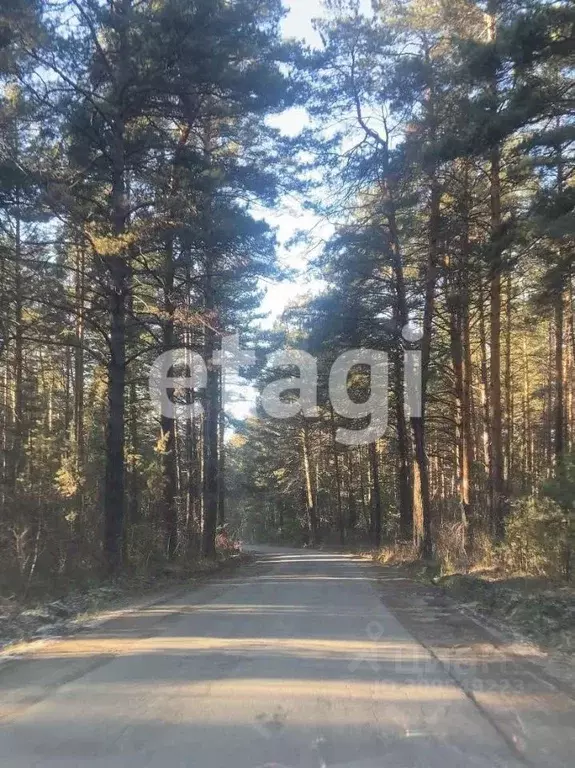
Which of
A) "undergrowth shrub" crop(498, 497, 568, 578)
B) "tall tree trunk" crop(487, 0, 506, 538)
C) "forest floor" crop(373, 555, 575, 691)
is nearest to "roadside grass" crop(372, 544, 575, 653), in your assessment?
"forest floor" crop(373, 555, 575, 691)

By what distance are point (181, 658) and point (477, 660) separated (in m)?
3.33

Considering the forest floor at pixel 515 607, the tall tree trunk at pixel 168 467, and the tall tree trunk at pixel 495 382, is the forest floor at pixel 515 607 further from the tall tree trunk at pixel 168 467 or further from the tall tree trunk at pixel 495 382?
the tall tree trunk at pixel 168 467

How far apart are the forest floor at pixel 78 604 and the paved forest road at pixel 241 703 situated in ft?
2.67

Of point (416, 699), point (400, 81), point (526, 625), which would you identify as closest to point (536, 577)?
point (526, 625)

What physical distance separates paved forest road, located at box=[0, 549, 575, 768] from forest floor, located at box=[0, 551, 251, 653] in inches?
32.0

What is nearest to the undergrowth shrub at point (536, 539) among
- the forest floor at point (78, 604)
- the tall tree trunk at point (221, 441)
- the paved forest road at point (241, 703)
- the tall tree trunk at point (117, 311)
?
the paved forest road at point (241, 703)

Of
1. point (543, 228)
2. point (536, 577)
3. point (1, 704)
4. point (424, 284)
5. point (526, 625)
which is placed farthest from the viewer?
point (424, 284)

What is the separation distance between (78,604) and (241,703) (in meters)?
7.36

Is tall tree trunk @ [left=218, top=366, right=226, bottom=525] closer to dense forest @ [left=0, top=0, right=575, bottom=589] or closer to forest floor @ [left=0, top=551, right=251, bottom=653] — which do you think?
dense forest @ [left=0, top=0, right=575, bottom=589]

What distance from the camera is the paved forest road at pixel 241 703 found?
4879 mm

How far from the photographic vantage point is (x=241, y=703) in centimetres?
599

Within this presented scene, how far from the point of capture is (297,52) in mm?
16609

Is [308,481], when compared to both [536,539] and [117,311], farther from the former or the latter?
[536,539]

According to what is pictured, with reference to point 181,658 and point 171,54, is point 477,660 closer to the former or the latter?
point 181,658
